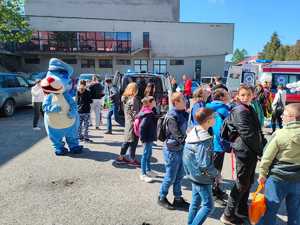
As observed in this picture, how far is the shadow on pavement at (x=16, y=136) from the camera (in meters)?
6.37

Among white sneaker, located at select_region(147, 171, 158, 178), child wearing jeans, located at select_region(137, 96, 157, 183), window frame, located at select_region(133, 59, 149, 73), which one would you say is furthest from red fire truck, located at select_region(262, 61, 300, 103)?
window frame, located at select_region(133, 59, 149, 73)

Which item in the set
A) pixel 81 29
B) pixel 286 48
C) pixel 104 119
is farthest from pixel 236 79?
pixel 286 48

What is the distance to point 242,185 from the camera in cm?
333

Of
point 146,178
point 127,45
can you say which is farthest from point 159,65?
point 146,178

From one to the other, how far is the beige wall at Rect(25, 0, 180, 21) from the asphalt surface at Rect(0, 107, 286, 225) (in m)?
38.7

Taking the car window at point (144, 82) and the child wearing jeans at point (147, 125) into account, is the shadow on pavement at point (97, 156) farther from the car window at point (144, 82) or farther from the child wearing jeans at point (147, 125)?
the car window at point (144, 82)

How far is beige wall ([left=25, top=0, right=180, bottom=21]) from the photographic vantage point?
41281 mm

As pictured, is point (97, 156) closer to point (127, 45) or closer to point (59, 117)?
point (59, 117)

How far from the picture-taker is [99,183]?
15.4 feet

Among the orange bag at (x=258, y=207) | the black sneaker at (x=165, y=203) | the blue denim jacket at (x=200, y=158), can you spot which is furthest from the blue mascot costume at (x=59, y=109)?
the orange bag at (x=258, y=207)

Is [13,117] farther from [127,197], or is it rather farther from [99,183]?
[127,197]

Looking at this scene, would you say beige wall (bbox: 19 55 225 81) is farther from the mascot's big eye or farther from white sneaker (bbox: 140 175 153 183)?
white sneaker (bbox: 140 175 153 183)

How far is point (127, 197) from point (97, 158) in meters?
2.00

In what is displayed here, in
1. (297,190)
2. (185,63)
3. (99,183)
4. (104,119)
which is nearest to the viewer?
(297,190)
